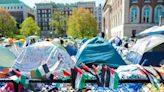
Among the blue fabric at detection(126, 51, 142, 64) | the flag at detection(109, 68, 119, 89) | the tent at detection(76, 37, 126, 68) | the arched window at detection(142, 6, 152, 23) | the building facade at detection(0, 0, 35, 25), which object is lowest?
the blue fabric at detection(126, 51, 142, 64)

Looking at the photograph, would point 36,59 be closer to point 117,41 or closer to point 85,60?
point 85,60

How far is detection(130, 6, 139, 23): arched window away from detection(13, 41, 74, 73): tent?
3765 centimetres

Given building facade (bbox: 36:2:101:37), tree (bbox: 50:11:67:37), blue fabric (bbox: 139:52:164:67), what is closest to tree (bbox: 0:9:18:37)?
tree (bbox: 50:11:67:37)

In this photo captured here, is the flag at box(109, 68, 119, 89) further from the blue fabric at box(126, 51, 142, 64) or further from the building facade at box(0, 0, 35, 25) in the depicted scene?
the building facade at box(0, 0, 35, 25)

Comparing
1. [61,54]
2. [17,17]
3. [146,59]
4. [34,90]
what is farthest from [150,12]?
[17,17]

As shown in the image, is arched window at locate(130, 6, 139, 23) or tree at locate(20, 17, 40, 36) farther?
tree at locate(20, 17, 40, 36)

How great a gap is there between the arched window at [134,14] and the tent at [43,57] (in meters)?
37.6

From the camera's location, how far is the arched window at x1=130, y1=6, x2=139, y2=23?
45281 mm

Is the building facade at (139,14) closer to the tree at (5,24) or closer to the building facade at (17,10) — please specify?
the tree at (5,24)

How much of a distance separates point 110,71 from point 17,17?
120677mm

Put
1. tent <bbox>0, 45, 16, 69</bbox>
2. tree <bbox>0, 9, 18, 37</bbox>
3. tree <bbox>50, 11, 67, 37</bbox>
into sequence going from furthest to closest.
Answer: tree <bbox>50, 11, 67, 37</bbox> < tree <bbox>0, 9, 18, 37</bbox> < tent <bbox>0, 45, 16, 69</bbox>

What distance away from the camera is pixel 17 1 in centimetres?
12412

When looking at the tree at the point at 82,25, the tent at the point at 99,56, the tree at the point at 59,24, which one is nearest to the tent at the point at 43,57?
the tent at the point at 99,56

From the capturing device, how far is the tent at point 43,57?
30.7ft
